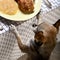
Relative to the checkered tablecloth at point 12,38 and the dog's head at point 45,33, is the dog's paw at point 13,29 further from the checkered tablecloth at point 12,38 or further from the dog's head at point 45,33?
the dog's head at point 45,33

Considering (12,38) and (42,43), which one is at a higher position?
(42,43)

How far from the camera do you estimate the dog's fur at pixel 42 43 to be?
40.9 inches

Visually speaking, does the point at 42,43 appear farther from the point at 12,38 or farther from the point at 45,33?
the point at 12,38

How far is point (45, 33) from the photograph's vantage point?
1.06 metres

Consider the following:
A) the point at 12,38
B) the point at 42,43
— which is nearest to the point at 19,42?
the point at 12,38

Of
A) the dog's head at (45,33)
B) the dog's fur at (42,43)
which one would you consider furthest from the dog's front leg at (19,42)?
the dog's head at (45,33)

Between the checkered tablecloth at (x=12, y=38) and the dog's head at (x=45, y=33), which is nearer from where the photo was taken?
the dog's head at (x=45, y=33)

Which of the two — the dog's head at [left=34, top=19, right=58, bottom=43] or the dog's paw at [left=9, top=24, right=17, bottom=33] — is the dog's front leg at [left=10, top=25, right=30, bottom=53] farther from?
the dog's head at [left=34, top=19, right=58, bottom=43]

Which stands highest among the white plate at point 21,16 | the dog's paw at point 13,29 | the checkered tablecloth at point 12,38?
the white plate at point 21,16

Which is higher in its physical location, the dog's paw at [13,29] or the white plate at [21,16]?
the white plate at [21,16]

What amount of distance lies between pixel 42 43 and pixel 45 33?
5cm

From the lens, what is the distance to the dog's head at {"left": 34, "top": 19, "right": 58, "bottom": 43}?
1.03 meters

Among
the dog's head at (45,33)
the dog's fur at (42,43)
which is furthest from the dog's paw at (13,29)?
the dog's head at (45,33)

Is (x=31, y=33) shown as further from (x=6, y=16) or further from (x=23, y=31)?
(x=6, y=16)
